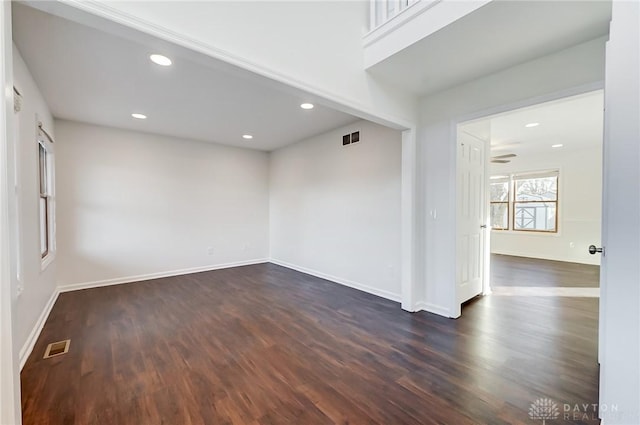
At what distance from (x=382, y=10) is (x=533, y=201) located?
22.5 ft

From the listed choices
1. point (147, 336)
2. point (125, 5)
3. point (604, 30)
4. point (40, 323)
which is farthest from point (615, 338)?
point (40, 323)

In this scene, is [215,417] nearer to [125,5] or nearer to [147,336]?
[147,336]

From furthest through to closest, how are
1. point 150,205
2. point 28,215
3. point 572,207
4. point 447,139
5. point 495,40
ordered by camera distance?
point 572,207, point 150,205, point 447,139, point 28,215, point 495,40

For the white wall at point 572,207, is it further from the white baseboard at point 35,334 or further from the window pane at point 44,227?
the window pane at point 44,227

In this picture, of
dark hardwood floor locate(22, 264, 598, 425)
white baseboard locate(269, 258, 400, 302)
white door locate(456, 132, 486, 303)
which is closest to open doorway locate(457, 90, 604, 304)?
white door locate(456, 132, 486, 303)

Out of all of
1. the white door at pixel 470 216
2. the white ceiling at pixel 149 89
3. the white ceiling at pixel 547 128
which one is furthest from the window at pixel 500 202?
the white ceiling at pixel 149 89

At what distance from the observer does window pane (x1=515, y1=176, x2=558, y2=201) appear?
263 inches

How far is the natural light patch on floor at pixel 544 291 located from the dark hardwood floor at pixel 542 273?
198 millimetres

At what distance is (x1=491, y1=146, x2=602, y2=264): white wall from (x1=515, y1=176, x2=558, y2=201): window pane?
0.48ft

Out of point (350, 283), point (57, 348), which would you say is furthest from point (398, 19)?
point (57, 348)

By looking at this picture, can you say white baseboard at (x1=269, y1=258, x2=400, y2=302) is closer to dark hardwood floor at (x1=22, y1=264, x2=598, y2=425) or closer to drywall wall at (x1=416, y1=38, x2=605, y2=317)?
dark hardwood floor at (x1=22, y1=264, x2=598, y2=425)

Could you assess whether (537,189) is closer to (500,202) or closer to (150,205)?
(500,202)

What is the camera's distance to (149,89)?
2949 mm

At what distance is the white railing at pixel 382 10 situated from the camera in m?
2.52
